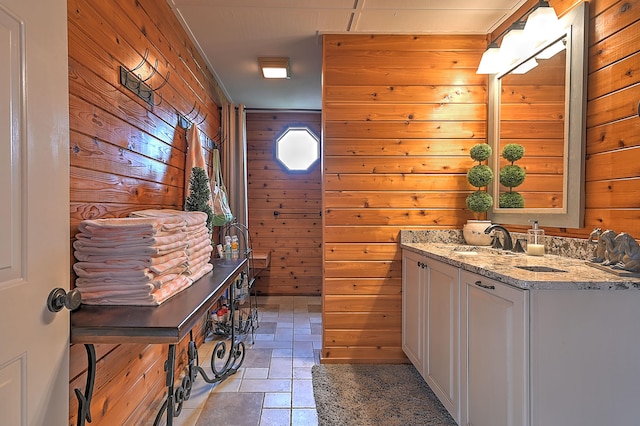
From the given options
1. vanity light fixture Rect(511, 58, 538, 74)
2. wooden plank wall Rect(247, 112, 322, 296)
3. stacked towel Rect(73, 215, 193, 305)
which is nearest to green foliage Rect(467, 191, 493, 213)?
vanity light fixture Rect(511, 58, 538, 74)

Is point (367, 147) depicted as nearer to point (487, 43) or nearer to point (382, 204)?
point (382, 204)

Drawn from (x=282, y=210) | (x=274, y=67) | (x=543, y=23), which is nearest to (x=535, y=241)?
(x=543, y=23)

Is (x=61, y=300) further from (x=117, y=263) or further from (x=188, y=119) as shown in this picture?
(x=188, y=119)

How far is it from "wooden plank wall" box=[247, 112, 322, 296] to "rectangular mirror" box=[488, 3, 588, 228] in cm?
269

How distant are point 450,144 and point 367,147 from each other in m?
0.64

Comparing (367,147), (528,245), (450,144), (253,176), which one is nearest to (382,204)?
(367,147)

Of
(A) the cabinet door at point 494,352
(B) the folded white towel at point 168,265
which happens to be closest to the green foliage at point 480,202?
(A) the cabinet door at point 494,352

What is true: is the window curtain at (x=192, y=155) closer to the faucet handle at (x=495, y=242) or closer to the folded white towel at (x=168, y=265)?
the folded white towel at (x=168, y=265)

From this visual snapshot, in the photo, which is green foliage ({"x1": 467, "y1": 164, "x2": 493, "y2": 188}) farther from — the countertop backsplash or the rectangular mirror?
the countertop backsplash

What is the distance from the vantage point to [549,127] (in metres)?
1.92

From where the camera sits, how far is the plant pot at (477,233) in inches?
93.1

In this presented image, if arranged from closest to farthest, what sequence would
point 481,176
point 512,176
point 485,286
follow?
point 485,286 < point 512,176 < point 481,176

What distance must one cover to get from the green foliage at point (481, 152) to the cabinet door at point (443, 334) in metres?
0.88

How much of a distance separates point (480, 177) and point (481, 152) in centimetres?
18
